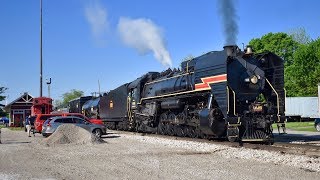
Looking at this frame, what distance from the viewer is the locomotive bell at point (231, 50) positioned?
698 inches

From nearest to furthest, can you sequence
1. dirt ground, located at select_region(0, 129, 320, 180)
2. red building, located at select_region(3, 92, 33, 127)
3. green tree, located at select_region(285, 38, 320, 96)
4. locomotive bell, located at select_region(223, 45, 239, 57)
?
dirt ground, located at select_region(0, 129, 320, 180), locomotive bell, located at select_region(223, 45, 239, 57), red building, located at select_region(3, 92, 33, 127), green tree, located at select_region(285, 38, 320, 96)

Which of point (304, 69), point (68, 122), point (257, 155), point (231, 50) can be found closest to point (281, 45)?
point (304, 69)

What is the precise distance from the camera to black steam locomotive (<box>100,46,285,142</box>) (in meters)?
17.3

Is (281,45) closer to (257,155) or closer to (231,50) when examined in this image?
(231,50)

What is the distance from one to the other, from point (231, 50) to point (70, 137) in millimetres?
8752

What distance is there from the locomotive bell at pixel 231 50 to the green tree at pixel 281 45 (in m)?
59.1

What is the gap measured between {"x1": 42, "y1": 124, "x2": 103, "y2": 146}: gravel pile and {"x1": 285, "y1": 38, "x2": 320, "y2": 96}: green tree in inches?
1998

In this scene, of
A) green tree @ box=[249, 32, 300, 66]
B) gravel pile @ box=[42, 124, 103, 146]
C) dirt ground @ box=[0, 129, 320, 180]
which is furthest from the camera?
green tree @ box=[249, 32, 300, 66]

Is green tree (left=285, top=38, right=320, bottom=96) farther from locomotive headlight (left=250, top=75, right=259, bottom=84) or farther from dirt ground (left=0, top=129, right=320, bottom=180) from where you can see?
dirt ground (left=0, top=129, right=320, bottom=180)

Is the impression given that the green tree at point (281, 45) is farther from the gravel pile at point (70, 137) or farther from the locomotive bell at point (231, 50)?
the locomotive bell at point (231, 50)

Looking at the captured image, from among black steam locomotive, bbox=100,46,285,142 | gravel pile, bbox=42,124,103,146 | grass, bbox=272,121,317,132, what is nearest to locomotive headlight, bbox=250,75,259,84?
black steam locomotive, bbox=100,46,285,142

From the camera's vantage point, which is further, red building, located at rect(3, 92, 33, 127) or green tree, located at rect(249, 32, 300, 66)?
green tree, located at rect(249, 32, 300, 66)

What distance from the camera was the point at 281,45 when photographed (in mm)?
75625

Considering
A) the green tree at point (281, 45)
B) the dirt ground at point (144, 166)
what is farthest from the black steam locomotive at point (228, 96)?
the green tree at point (281, 45)
